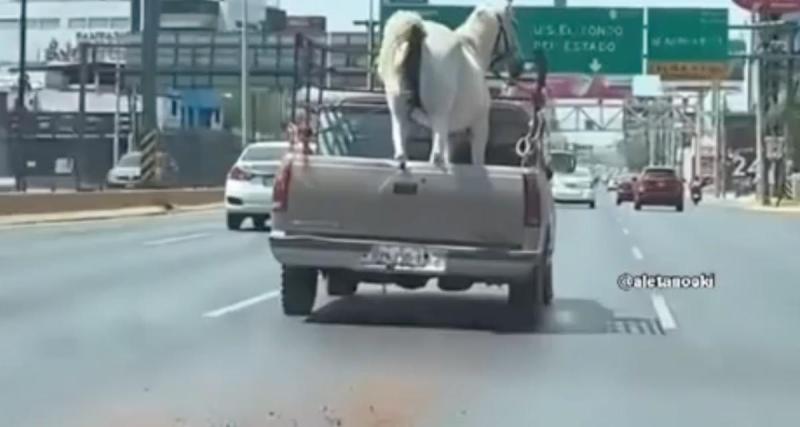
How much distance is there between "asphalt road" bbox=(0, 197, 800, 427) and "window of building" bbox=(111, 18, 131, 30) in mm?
114779

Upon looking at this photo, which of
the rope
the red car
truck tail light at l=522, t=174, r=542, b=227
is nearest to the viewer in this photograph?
truck tail light at l=522, t=174, r=542, b=227

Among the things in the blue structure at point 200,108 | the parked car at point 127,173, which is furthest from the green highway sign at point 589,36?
the blue structure at point 200,108

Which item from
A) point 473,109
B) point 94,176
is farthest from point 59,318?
point 94,176

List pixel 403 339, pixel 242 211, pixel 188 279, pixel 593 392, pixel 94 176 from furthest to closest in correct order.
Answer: pixel 94 176 < pixel 242 211 < pixel 188 279 < pixel 403 339 < pixel 593 392

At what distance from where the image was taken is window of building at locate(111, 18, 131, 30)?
→ 13836 cm

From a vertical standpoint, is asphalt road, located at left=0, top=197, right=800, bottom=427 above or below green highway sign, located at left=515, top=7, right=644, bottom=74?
below

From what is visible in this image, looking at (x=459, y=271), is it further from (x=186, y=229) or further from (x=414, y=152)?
(x=186, y=229)

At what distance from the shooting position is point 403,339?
15.4 meters

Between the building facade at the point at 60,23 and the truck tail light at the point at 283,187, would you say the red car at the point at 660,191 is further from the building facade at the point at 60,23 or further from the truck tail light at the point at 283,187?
the building facade at the point at 60,23

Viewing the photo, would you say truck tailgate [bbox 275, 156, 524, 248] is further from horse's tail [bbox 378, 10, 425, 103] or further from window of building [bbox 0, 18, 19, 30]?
window of building [bbox 0, 18, 19, 30]

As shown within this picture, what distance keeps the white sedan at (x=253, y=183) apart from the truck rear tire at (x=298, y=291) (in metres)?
17.4

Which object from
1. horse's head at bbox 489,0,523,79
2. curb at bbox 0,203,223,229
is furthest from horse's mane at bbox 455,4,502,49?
curb at bbox 0,203,223,229

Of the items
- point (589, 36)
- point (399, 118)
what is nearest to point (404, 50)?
point (399, 118)

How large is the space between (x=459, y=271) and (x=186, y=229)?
2267cm
